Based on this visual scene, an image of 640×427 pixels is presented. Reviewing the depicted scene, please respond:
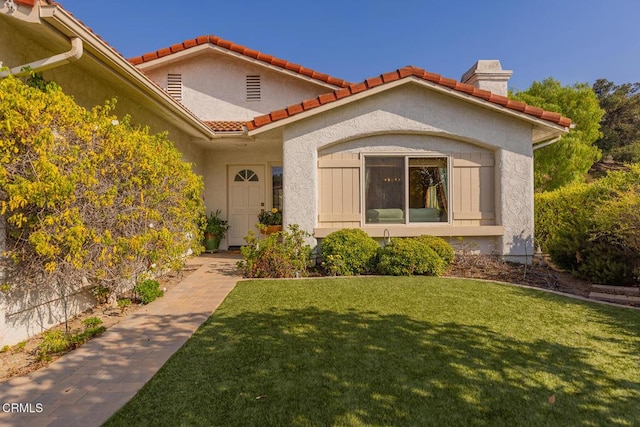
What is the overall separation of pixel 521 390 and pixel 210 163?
1139 centimetres

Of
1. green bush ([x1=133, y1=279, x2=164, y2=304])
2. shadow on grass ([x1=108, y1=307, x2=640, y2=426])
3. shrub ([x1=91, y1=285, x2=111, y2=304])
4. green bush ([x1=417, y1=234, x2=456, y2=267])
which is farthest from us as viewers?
green bush ([x1=417, y1=234, x2=456, y2=267])

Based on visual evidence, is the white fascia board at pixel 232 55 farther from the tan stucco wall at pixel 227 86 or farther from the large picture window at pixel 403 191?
the large picture window at pixel 403 191

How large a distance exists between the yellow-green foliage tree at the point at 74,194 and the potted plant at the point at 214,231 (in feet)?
17.0

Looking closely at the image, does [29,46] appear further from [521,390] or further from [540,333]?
[540,333]

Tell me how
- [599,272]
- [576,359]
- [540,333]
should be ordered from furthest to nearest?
[599,272] → [540,333] → [576,359]

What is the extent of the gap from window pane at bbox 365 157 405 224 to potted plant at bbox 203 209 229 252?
5.56m

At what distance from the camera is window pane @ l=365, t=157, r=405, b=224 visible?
8.90 meters

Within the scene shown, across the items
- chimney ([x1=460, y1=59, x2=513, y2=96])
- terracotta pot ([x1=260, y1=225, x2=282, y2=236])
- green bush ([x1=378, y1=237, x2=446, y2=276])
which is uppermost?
chimney ([x1=460, y1=59, x2=513, y2=96])

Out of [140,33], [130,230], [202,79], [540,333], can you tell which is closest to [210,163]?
[202,79]

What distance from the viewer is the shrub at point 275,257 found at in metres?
7.66

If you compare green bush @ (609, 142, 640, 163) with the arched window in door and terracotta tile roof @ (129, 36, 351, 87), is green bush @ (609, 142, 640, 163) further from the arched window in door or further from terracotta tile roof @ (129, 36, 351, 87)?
the arched window in door

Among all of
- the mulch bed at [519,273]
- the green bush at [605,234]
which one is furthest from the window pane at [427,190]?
the green bush at [605,234]

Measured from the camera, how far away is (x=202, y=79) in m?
12.2

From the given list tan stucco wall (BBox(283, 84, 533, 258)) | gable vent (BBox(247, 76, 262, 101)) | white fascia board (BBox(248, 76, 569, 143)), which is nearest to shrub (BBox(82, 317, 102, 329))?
tan stucco wall (BBox(283, 84, 533, 258))
